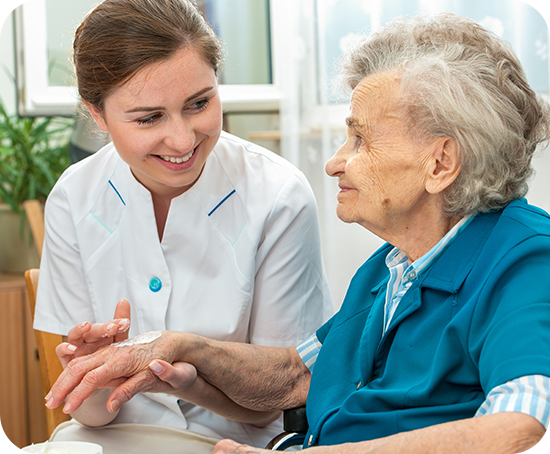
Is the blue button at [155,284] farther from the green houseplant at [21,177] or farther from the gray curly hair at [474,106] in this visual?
the green houseplant at [21,177]

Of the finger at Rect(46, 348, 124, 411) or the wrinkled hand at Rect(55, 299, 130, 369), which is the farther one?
the wrinkled hand at Rect(55, 299, 130, 369)

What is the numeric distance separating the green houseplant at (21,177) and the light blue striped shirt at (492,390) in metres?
1.78

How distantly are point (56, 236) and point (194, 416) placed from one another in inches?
23.2

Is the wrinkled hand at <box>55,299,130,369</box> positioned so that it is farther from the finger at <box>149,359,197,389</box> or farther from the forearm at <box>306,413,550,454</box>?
the forearm at <box>306,413,550,454</box>

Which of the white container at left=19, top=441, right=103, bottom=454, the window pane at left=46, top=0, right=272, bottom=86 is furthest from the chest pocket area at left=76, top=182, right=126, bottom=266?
the window pane at left=46, top=0, right=272, bottom=86

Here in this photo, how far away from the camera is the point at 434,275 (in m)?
0.99

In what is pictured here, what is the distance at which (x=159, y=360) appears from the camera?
1.14 meters

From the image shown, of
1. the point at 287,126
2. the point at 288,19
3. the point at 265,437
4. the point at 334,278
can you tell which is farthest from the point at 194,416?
the point at 288,19

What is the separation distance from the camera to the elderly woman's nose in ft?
4.26

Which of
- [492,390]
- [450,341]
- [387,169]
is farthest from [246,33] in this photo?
[492,390]

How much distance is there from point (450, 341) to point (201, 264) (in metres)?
0.73

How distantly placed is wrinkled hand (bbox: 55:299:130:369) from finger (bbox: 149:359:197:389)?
0.13 meters

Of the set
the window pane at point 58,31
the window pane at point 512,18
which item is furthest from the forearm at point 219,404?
the window pane at point 58,31

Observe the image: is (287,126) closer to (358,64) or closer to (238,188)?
(238,188)
